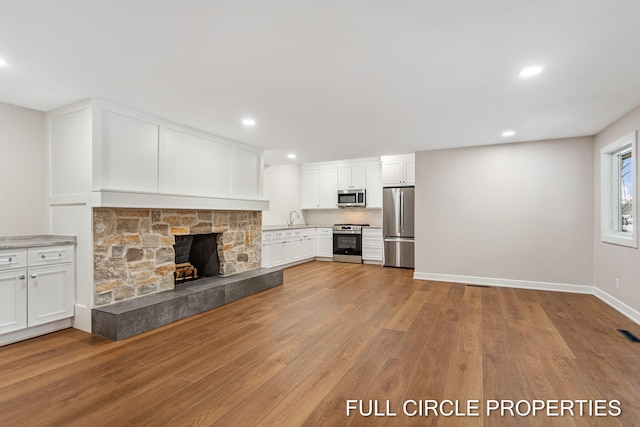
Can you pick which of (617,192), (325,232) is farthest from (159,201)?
(617,192)

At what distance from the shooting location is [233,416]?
→ 1844mm

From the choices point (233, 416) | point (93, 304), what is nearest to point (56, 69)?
point (93, 304)

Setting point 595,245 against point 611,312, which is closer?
point 611,312

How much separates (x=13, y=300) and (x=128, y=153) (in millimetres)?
1689

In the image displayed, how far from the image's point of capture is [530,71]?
253 cm

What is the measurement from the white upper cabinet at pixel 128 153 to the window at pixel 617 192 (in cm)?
551

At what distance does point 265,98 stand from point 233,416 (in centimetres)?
265

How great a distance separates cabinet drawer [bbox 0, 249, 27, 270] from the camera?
9.21 ft

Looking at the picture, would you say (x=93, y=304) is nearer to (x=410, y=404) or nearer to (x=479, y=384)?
(x=410, y=404)

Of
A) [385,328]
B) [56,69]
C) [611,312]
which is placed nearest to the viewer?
[56,69]

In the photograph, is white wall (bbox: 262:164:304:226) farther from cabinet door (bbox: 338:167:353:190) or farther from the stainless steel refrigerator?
the stainless steel refrigerator

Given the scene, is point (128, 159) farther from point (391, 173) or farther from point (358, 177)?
point (358, 177)

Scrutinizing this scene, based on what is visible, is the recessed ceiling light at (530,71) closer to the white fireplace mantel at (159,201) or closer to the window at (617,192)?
the window at (617,192)

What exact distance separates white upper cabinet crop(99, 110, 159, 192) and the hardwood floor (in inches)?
61.9
